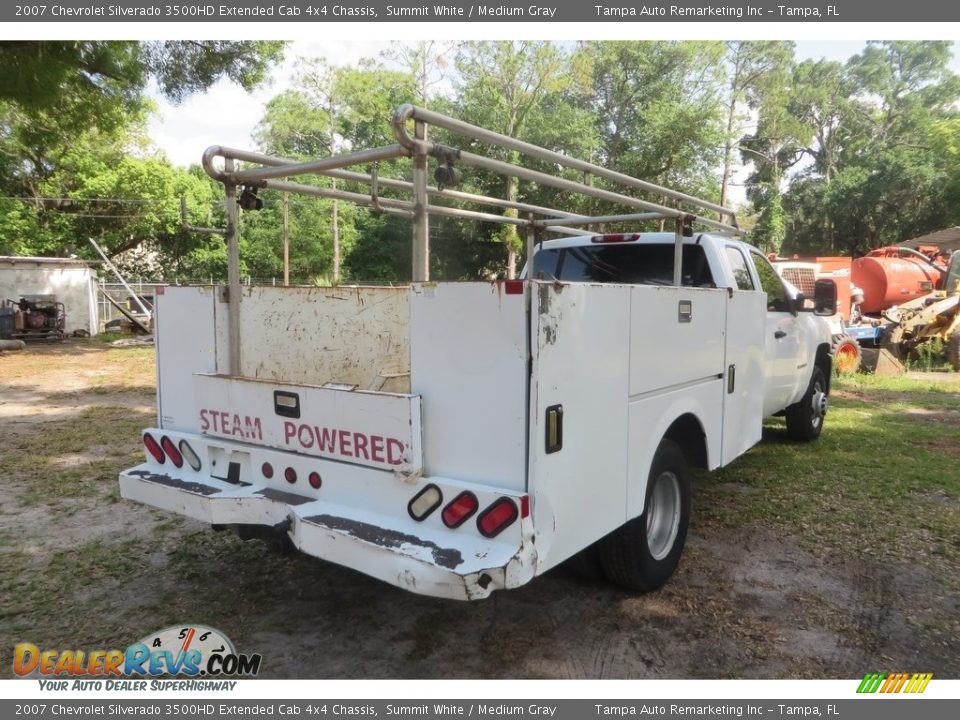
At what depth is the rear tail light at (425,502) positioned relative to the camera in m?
2.84

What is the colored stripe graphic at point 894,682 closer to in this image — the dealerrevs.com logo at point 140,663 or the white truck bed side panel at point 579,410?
the white truck bed side panel at point 579,410

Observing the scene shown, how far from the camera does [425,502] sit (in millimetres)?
2871

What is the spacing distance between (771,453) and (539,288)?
209 inches

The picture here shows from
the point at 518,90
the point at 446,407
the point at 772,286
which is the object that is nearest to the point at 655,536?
the point at 446,407

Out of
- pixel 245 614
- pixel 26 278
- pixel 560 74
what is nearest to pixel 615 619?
pixel 245 614

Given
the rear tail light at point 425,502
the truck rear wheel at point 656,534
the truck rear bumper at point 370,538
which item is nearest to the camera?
the truck rear bumper at point 370,538

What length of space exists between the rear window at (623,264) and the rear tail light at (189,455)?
2.90 meters

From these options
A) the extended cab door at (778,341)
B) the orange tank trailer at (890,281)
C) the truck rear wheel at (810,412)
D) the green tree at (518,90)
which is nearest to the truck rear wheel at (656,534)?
the extended cab door at (778,341)

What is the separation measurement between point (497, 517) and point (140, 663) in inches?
72.3

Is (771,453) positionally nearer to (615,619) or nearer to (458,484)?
A: (615,619)

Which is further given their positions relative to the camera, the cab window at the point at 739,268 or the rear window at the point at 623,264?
the cab window at the point at 739,268

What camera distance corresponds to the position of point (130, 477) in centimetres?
374

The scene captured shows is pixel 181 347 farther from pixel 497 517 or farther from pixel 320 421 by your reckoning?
pixel 497 517

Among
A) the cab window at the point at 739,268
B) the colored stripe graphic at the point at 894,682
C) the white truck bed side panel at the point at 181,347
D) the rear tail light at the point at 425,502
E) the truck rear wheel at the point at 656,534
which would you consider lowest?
the colored stripe graphic at the point at 894,682
